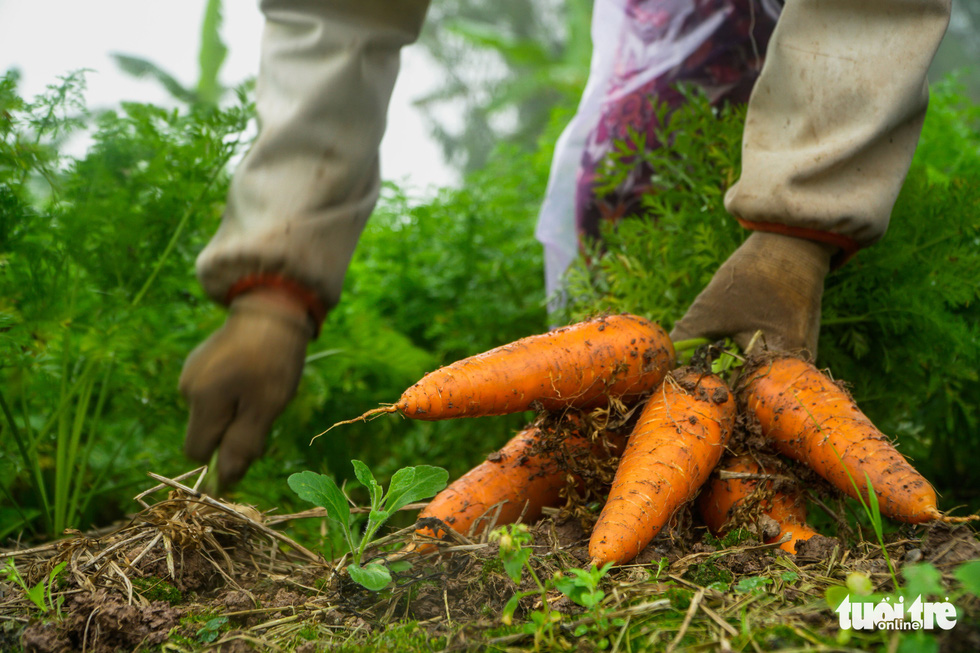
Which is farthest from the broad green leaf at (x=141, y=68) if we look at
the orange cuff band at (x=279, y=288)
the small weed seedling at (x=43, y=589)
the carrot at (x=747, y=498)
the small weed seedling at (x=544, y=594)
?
the small weed seedling at (x=544, y=594)

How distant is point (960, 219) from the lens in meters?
1.67

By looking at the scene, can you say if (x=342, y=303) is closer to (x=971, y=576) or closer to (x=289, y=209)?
(x=289, y=209)

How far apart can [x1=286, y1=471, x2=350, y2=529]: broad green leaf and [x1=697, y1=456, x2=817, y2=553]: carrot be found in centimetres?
74

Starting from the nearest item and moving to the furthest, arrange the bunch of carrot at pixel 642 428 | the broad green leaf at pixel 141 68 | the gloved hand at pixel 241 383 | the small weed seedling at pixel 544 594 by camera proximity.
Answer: the small weed seedling at pixel 544 594
the bunch of carrot at pixel 642 428
the gloved hand at pixel 241 383
the broad green leaf at pixel 141 68

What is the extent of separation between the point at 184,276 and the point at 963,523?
2018mm

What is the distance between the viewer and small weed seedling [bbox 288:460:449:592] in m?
1.11

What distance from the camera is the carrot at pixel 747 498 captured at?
4.25 ft

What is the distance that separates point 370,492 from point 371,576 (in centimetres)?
15

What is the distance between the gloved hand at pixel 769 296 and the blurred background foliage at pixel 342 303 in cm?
23

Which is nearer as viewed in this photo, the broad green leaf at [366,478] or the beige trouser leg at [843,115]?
A: the broad green leaf at [366,478]

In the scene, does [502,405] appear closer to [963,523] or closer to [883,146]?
[963,523]

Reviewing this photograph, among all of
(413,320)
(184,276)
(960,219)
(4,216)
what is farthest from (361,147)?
(960,219)

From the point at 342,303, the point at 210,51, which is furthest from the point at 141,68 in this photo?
the point at 342,303

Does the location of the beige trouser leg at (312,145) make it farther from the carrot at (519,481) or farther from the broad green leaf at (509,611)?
the broad green leaf at (509,611)
